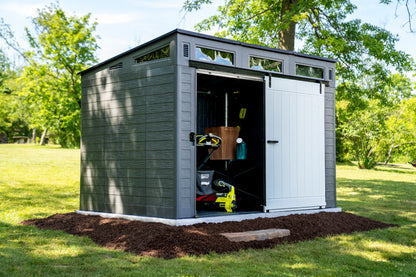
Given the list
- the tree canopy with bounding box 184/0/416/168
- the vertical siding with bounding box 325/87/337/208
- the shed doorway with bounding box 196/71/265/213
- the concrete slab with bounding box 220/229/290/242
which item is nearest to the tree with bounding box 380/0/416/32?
the vertical siding with bounding box 325/87/337/208

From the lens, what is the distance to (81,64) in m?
13.5

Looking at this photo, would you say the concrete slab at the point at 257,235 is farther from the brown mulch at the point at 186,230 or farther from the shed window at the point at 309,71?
the shed window at the point at 309,71

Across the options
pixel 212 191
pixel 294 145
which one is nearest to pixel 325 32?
pixel 294 145

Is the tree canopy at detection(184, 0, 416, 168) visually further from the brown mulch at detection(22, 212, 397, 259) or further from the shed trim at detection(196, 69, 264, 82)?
the brown mulch at detection(22, 212, 397, 259)

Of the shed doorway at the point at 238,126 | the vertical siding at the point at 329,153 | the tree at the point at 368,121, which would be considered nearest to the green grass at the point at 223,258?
the vertical siding at the point at 329,153

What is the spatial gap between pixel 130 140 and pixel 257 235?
2.45 metres

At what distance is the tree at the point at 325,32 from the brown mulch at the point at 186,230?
6.97m

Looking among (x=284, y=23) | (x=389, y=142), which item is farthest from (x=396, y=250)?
(x=389, y=142)

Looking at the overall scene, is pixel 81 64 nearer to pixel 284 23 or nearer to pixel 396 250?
pixel 284 23

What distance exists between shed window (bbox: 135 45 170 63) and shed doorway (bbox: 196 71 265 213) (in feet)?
4.22

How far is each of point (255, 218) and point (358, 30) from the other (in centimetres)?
922

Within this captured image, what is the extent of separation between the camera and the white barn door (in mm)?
6938

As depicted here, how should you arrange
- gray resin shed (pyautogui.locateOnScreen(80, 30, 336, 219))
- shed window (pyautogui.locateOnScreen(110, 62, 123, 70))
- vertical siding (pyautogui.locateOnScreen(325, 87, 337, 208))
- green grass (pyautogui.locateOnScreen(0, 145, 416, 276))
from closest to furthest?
green grass (pyautogui.locateOnScreen(0, 145, 416, 276)) < gray resin shed (pyautogui.locateOnScreen(80, 30, 336, 219)) < shed window (pyautogui.locateOnScreen(110, 62, 123, 70)) < vertical siding (pyautogui.locateOnScreen(325, 87, 337, 208))

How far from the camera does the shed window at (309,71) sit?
296 inches
